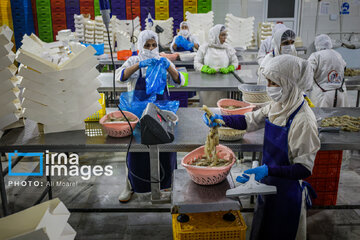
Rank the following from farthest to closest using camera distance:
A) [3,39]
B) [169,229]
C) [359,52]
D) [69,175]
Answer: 1. [359,52]
2. [69,175]
3. [169,229]
4. [3,39]

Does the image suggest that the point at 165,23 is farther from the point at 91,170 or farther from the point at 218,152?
the point at 218,152

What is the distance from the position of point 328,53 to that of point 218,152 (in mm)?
2694

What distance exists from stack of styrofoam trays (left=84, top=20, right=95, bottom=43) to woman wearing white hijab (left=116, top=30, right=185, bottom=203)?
4.11 meters

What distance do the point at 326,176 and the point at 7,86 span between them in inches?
99.3

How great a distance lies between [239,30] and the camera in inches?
280

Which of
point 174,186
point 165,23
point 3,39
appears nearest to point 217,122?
point 174,186

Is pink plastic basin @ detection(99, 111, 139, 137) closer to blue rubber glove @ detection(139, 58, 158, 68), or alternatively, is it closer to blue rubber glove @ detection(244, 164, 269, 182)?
blue rubber glove @ detection(139, 58, 158, 68)

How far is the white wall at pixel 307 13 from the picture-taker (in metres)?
8.60

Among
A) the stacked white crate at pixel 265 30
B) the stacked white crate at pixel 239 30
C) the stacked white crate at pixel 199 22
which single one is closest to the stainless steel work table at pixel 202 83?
the stacked white crate at pixel 239 30

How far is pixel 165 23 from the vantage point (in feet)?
24.9

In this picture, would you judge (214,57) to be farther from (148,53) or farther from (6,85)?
(6,85)

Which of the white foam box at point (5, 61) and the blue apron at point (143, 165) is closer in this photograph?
the white foam box at point (5, 61)

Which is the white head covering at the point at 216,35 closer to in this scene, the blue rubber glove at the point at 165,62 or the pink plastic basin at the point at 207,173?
the blue rubber glove at the point at 165,62

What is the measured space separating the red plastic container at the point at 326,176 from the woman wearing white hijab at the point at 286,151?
81 centimetres
